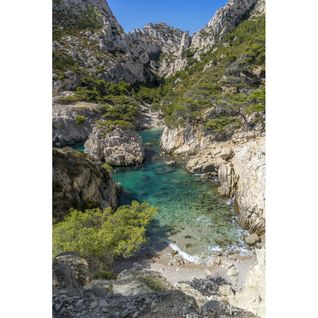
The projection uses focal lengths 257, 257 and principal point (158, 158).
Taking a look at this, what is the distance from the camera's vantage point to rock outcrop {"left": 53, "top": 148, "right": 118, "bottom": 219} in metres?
2.85

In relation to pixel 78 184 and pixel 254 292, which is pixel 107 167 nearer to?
pixel 78 184

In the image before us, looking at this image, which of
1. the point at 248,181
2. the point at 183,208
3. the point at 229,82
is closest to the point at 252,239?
the point at 183,208

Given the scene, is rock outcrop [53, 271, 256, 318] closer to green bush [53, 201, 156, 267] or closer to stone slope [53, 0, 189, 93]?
green bush [53, 201, 156, 267]

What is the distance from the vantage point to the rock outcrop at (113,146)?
381 centimetres

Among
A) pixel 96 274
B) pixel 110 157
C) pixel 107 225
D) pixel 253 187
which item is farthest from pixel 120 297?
pixel 253 187

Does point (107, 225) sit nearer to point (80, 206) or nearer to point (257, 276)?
point (80, 206)

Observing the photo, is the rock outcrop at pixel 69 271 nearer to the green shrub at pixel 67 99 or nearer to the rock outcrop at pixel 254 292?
the rock outcrop at pixel 254 292

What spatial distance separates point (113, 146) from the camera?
3.93 meters

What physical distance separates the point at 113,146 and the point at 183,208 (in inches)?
55.2

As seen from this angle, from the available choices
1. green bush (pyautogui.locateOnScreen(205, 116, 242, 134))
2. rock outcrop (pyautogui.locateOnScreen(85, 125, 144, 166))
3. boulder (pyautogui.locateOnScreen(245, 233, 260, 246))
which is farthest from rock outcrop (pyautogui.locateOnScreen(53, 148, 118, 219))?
green bush (pyautogui.locateOnScreen(205, 116, 242, 134))

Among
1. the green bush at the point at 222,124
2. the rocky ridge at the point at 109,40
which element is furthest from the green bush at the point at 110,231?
the green bush at the point at 222,124
